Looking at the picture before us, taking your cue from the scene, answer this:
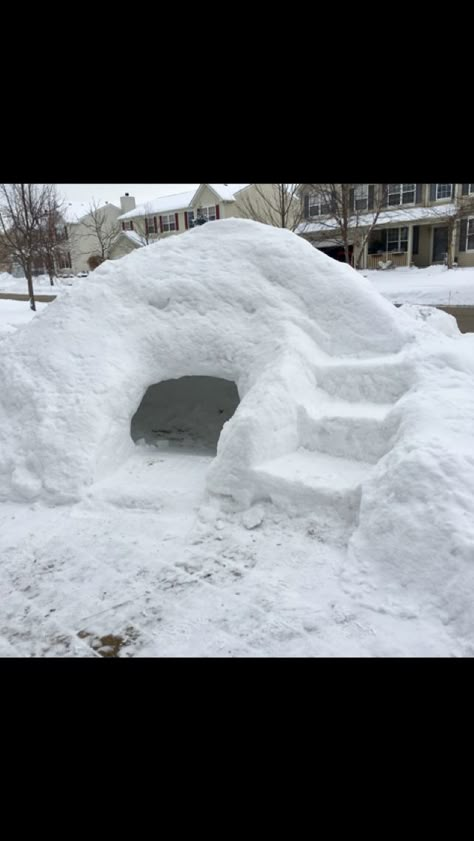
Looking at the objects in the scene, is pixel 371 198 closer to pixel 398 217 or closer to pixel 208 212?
pixel 398 217

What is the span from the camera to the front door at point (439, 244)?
88.1 ft

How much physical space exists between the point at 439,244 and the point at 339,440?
25.6 metres

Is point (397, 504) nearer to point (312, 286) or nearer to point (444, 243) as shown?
point (312, 286)

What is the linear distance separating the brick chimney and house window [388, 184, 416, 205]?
20.5 metres

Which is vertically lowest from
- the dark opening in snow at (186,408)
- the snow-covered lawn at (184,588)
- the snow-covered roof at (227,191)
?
the dark opening in snow at (186,408)

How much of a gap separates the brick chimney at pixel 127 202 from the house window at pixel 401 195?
20478 millimetres

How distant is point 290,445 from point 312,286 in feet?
8.09

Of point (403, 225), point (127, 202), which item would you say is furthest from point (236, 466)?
point (127, 202)

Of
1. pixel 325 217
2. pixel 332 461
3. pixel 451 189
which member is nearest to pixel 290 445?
pixel 332 461

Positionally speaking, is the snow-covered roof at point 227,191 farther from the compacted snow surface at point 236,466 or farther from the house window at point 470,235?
the compacted snow surface at point 236,466

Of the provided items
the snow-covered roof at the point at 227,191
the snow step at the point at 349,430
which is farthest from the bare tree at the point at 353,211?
the snow step at the point at 349,430

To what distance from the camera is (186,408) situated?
867 cm

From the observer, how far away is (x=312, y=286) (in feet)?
22.7

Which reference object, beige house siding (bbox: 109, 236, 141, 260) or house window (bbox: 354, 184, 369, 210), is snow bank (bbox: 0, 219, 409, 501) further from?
beige house siding (bbox: 109, 236, 141, 260)
